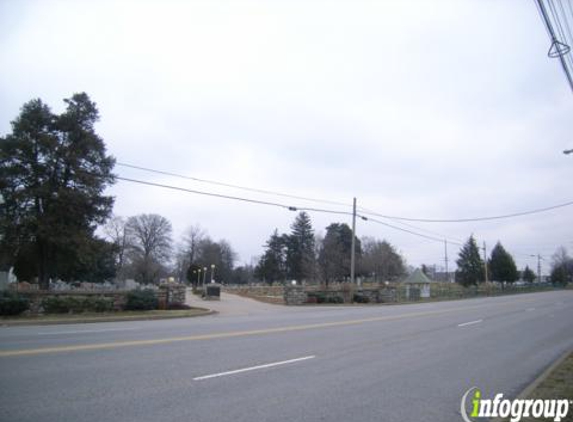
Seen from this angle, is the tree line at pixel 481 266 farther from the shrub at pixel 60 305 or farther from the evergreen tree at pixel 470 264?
the shrub at pixel 60 305

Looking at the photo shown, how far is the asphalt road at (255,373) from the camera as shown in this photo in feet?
18.8

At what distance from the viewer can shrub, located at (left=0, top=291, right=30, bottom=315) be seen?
18344 millimetres

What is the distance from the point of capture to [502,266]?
8575 centimetres

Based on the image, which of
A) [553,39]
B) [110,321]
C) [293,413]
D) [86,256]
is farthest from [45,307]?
[553,39]

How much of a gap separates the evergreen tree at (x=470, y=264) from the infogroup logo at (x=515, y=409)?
7941cm

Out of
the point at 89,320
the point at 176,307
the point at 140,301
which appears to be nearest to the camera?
the point at 89,320

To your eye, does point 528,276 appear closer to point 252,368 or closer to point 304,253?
point 304,253

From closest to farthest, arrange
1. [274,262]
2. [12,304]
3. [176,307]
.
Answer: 1. [12,304]
2. [176,307]
3. [274,262]

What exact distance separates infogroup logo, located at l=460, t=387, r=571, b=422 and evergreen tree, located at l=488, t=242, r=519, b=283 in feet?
291

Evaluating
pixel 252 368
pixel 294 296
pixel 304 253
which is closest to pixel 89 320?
pixel 252 368

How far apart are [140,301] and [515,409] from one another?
20183 millimetres

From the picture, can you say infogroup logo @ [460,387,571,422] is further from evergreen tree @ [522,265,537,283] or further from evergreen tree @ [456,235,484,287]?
evergreen tree @ [522,265,537,283]

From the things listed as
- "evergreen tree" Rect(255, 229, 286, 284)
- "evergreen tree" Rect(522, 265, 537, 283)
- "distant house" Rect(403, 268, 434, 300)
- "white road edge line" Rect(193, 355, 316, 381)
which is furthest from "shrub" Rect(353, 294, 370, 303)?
"evergreen tree" Rect(522, 265, 537, 283)

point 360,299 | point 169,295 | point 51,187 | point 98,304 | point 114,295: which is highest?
point 51,187
